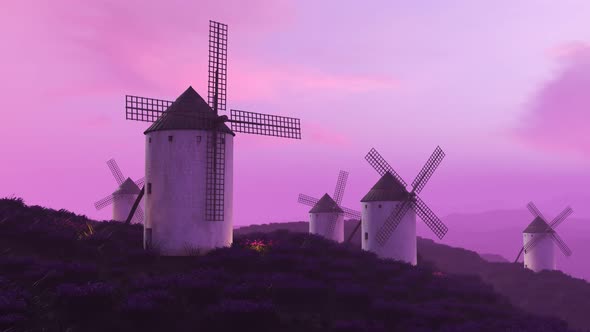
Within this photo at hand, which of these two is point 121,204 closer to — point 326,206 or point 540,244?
point 326,206

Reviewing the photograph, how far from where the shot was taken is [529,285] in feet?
181

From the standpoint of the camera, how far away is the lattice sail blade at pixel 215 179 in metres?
27.2

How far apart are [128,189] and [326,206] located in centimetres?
1708

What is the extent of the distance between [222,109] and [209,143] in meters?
2.16

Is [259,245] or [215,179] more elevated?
[215,179]

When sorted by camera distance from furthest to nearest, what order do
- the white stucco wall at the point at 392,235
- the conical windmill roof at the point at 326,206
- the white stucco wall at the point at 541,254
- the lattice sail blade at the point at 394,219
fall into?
1. the white stucco wall at the point at 541,254
2. the conical windmill roof at the point at 326,206
3. the white stucco wall at the point at 392,235
4. the lattice sail blade at the point at 394,219

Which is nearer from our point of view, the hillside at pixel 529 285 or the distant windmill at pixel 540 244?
the hillside at pixel 529 285

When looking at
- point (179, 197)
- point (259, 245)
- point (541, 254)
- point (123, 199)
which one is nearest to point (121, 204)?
point (123, 199)

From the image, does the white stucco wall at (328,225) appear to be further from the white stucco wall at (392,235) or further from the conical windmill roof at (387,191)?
the white stucco wall at (392,235)

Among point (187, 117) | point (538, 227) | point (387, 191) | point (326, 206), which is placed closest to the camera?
point (187, 117)

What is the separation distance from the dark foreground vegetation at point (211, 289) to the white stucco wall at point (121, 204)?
16.7 m

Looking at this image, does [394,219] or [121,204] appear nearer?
[394,219]

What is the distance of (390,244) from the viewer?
130 feet

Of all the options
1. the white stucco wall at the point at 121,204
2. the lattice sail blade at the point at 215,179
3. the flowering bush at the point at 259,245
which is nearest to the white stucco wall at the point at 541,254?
the white stucco wall at the point at 121,204
